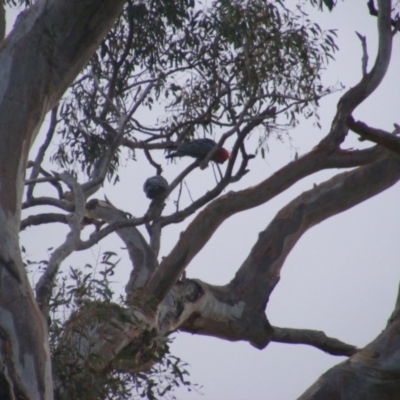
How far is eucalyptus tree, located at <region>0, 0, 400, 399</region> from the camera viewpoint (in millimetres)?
2992

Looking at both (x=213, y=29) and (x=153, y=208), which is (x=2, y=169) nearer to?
(x=153, y=208)

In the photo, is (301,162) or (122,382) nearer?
(122,382)

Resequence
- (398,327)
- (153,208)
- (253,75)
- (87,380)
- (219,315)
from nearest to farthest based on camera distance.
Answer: (87,380)
(398,327)
(153,208)
(219,315)
(253,75)

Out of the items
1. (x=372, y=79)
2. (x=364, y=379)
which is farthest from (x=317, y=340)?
(x=372, y=79)

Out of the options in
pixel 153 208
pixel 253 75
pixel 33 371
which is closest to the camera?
pixel 33 371

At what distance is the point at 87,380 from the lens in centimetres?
314

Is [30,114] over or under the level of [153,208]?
under

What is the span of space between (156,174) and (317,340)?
4.75 ft

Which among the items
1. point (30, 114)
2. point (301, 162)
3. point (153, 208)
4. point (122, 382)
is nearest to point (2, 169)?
point (30, 114)

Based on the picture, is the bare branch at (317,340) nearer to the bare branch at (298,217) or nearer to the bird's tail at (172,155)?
the bare branch at (298,217)

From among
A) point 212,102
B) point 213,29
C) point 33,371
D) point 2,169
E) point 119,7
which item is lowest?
point 33,371

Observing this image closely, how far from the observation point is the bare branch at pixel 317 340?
546 cm

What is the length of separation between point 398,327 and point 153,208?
143cm

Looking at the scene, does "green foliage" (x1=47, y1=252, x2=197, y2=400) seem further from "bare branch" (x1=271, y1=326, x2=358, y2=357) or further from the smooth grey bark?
"bare branch" (x1=271, y1=326, x2=358, y2=357)
